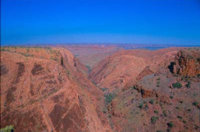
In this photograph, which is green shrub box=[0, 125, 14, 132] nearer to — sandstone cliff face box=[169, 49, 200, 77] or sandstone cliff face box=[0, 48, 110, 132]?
sandstone cliff face box=[0, 48, 110, 132]

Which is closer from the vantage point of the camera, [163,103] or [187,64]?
[163,103]

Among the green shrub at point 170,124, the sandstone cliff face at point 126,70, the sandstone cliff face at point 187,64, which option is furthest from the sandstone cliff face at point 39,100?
the sandstone cliff face at point 126,70

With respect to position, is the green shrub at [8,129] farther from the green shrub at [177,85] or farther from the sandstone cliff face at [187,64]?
the sandstone cliff face at [187,64]

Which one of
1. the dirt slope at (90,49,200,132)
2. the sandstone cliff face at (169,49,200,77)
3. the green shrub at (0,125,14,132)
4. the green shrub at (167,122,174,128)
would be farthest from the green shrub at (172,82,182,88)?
the green shrub at (0,125,14,132)

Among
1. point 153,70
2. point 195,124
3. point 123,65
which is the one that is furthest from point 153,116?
point 123,65

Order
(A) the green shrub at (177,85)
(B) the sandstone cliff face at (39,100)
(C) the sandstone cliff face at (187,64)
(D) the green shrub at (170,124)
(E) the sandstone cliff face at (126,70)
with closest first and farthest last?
1. (B) the sandstone cliff face at (39,100)
2. (D) the green shrub at (170,124)
3. (A) the green shrub at (177,85)
4. (C) the sandstone cliff face at (187,64)
5. (E) the sandstone cliff face at (126,70)

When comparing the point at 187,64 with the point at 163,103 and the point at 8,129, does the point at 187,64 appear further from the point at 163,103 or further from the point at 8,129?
the point at 8,129

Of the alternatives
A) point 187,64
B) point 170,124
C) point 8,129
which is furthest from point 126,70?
point 8,129
